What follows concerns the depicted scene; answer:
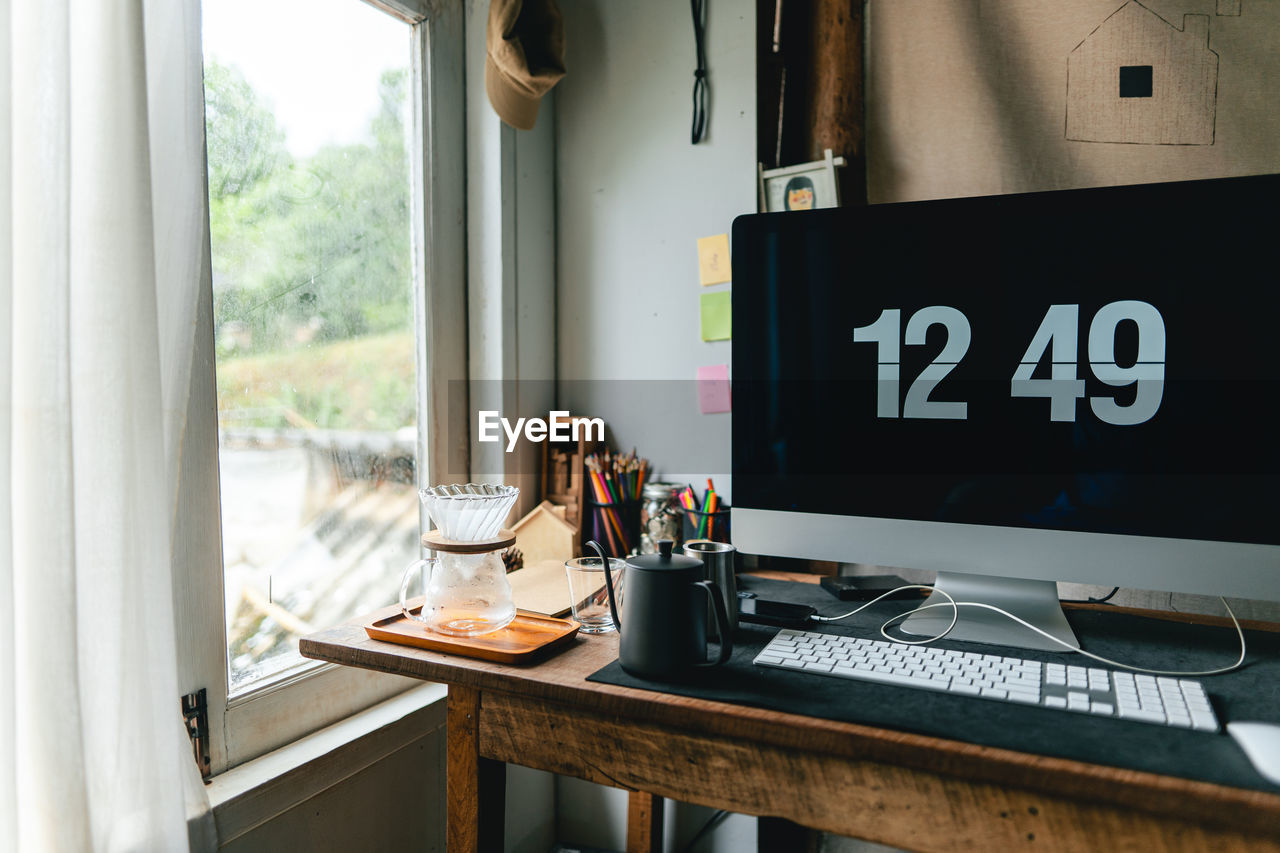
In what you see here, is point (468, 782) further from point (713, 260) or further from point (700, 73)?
point (700, 73)

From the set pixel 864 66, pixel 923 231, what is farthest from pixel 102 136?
pixel 864 66

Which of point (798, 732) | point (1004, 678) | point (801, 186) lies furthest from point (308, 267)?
point (1004, 678)

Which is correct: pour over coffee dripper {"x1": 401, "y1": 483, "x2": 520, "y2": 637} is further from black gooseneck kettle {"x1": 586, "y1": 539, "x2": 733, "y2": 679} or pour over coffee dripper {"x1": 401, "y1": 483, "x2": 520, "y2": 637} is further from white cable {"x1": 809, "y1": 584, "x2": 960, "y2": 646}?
white cable {"x1": 809, "y1": 584, "x2": 960, "y2": 646}

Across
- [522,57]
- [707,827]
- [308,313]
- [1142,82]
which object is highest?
[522,57]

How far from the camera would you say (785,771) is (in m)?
0.79

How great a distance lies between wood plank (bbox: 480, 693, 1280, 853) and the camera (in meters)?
0.67

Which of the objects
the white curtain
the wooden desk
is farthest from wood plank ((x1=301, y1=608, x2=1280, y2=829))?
the white curtain

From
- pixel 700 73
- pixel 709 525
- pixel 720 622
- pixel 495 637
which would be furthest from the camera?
pixel 700 73

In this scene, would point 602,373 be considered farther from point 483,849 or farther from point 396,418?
point 483,849

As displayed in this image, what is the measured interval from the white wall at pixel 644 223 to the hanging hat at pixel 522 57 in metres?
0.18

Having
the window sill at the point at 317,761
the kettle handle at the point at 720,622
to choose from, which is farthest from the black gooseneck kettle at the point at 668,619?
the window sill at the point at 317,761

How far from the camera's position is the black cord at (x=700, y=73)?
1.53 meters

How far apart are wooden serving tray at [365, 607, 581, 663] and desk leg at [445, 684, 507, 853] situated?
52 millimetres

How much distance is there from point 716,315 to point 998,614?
2.54 feet
